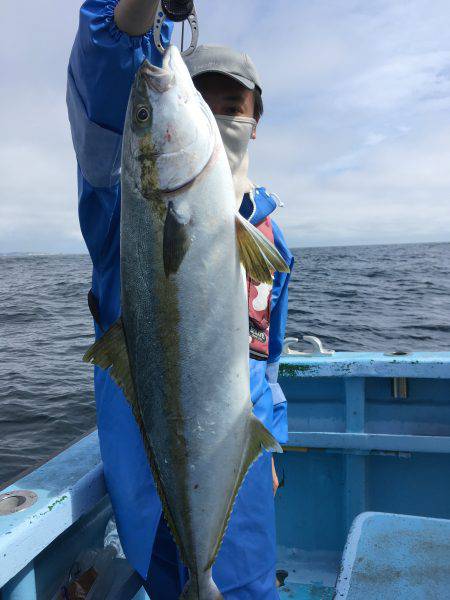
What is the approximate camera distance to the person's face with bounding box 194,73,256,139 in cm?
226

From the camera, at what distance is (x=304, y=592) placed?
371 cm

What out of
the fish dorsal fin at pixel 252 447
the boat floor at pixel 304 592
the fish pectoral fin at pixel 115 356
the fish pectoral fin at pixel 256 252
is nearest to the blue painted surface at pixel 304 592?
the boat floor at pixel 304 592

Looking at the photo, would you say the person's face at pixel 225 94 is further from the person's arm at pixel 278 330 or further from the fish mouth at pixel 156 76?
the person's arm at pixel 278 330

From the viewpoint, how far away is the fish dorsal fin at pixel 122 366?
1.86 metres

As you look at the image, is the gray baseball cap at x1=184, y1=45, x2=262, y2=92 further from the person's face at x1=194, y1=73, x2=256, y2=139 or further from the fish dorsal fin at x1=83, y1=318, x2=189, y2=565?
the fish dorsal fin at x1=83, y1=318, x2=189, y2=565

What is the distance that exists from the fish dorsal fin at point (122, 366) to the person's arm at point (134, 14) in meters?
0.99

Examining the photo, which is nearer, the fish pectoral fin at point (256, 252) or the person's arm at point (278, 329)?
the fish pectoral fin at point (256, 252)

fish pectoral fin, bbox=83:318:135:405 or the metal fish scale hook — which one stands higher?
the metal fish scale hook

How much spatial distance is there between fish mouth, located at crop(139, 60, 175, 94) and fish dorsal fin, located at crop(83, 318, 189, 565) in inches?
32.1

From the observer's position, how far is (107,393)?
2168 millimetres

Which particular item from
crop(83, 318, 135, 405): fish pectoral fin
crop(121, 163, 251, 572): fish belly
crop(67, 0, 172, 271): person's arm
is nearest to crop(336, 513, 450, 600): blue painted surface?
crop(121, 163, 251, 572): fish belly

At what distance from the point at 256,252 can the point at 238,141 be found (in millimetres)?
769

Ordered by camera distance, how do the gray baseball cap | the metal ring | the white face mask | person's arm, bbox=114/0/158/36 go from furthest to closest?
the white face mask
the gray baseball cap
the metal ring
person's arm, bbox=114/0/158/36

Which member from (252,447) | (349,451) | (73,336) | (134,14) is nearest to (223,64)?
(134,14)
